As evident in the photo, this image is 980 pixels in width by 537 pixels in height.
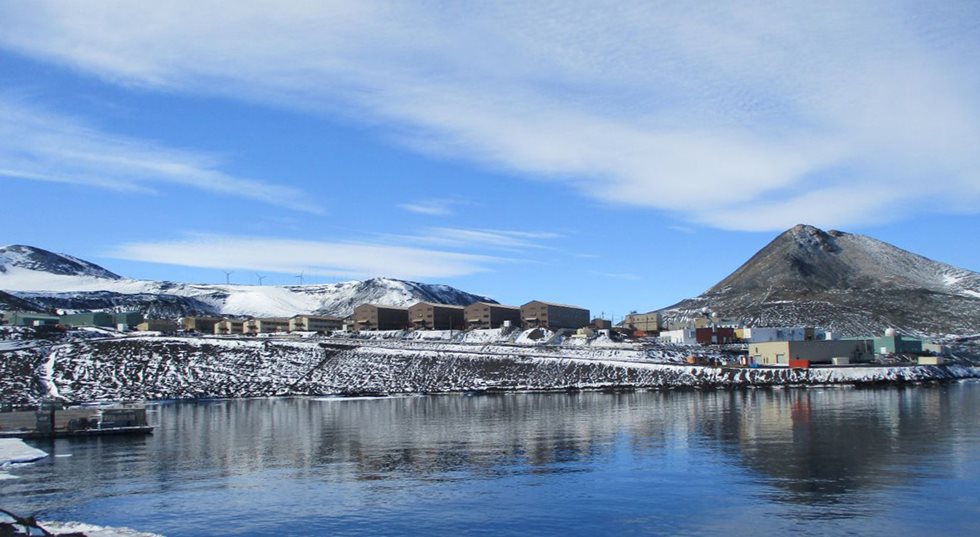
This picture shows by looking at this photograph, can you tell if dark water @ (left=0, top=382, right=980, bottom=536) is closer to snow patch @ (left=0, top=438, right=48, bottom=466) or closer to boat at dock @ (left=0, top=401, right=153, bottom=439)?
snow patch @ (left=0, top=438, right=48, bottom=466)

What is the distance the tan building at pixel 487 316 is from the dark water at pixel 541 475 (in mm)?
121870

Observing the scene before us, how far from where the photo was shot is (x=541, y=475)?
39.1 meters

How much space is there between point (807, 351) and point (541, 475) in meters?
96.0

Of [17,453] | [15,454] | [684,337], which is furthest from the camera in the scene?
[684,337]

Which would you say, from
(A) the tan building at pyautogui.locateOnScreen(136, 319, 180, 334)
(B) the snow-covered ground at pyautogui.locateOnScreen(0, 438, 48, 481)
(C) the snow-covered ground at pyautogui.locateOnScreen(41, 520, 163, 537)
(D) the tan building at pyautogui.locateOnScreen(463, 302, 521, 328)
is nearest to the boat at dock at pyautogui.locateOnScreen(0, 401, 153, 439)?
(B) the snow-covered ground at pyautogui.locateOnScreen(0, 438, 48, 481)

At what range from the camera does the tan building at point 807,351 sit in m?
122

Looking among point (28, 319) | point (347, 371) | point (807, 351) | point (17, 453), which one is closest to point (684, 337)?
point (807, 351)

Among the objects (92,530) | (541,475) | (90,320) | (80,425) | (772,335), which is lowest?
(80,425)

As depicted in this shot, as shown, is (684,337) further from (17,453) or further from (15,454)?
(15,454)

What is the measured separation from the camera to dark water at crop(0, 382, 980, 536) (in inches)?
1164

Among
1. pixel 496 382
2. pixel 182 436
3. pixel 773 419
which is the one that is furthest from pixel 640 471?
pixel 496 382

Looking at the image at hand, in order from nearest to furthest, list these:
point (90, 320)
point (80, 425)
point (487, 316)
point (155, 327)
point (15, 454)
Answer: point (15, 454), point (80, 425), point (90, 320), point (155, 327), point (487, 316)

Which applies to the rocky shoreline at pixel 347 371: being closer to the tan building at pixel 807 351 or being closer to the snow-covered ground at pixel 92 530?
the tan building at pixel 807 351

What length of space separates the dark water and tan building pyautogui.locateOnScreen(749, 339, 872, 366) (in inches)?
1983
